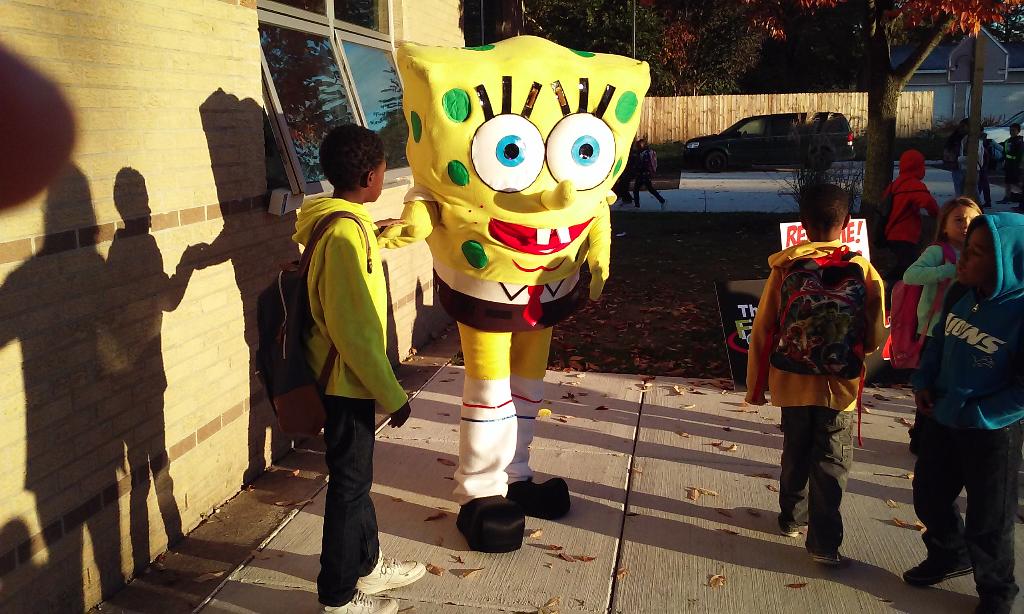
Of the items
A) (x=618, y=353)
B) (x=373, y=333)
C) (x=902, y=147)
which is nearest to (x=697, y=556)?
(x=373, y=333)

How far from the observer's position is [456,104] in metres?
4.12

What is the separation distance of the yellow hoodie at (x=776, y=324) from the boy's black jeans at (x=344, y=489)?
185 cm

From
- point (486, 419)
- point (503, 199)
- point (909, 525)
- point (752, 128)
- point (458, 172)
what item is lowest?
point (909, 525)

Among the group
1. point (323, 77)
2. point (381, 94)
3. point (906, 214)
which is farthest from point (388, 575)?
point (906, 214)

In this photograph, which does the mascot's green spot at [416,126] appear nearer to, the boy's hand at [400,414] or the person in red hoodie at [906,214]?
the boy's hand at [400,414]

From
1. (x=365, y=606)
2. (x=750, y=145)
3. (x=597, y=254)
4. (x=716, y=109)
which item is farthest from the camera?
(x=716, y=109)

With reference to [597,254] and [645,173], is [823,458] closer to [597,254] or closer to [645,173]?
[597,254]

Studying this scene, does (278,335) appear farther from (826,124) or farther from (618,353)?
(826,124)

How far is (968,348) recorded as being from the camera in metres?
3.60

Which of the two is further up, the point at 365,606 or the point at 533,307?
the point at 533,307

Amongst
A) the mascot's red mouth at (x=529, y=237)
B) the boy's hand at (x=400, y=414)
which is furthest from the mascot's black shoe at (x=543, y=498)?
the boy's hand at (x=400, y=414)

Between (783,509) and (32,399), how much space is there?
11.0ft

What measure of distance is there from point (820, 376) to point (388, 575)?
2.08 m

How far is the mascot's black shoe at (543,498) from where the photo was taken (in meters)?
4.67
